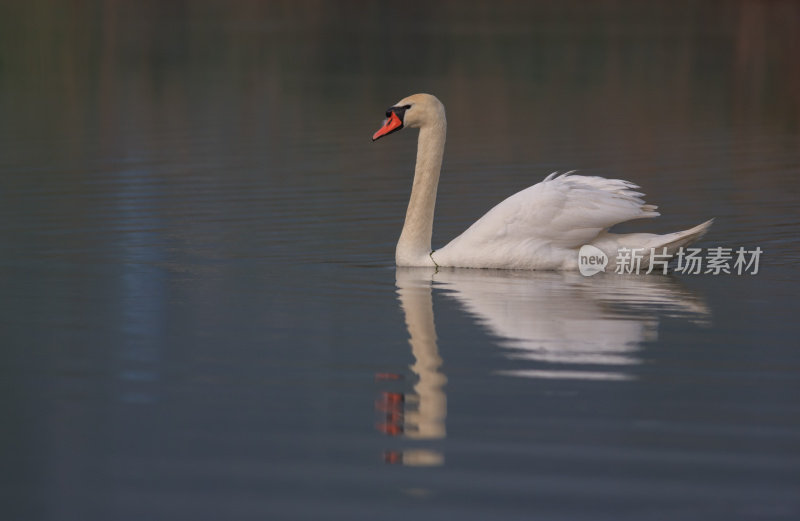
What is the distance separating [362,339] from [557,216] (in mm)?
2408

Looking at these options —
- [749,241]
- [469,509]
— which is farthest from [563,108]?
[469,509]

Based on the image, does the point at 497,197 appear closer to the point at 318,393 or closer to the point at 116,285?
the point at 116,285

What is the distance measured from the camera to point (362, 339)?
7.79 metres

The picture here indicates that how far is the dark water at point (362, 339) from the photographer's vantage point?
5.32 m

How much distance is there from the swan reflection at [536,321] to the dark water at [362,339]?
27 mm

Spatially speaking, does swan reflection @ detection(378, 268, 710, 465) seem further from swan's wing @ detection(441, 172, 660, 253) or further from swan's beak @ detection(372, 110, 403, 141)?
swan's beak @ detection(372, 110, 403, 141)

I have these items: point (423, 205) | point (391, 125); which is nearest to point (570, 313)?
point (423, 205)

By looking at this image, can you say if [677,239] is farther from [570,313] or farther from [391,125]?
[391,125]

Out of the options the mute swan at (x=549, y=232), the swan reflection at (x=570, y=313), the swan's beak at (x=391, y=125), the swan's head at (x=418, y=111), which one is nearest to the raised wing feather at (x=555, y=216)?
the mute swan at (x=549, y=232)

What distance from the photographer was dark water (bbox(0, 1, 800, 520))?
5.32 meters

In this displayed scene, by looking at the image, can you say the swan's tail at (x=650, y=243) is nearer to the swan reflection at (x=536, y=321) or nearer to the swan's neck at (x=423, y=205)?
the swan reflection at (x=536, y=321)

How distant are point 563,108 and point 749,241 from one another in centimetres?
1442

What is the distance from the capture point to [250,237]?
11.6m

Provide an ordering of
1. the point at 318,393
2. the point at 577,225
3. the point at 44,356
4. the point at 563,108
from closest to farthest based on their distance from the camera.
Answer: the point at 318,393 → the point at 44,356 → the point at 577,225 → the point at 563,108
